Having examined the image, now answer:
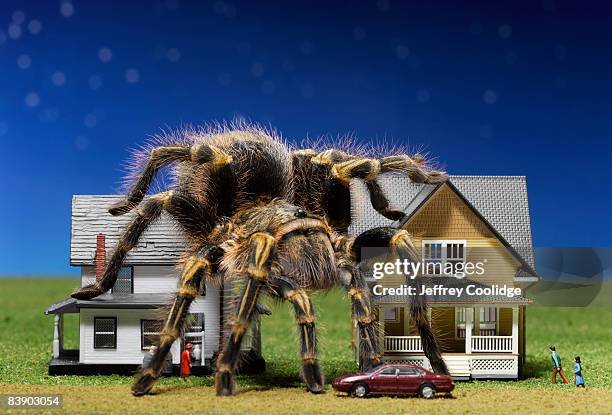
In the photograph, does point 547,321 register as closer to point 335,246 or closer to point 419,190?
point 419,190

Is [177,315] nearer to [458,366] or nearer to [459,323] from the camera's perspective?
[458,366]

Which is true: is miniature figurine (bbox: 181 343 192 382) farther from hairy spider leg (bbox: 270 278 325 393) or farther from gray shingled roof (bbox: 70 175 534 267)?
hairy spider leg (bbox: 270 278 325 393)

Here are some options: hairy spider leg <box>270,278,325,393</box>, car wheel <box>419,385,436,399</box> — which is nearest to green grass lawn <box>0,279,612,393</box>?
hairy spider leg <box>270,278,325,393</box>

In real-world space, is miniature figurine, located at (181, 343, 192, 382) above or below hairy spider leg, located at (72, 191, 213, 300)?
below

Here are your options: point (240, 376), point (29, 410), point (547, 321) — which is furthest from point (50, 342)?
point (547, 321)

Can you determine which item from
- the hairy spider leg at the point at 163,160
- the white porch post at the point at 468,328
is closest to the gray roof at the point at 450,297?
the white porch post at the point at 468,328

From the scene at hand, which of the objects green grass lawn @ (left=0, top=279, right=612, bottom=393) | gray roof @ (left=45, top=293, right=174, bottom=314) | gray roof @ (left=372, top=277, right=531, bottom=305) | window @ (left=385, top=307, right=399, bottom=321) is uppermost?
gray roof @ (left=372, top=277, right=531, bottom=305)

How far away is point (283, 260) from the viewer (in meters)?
14.7

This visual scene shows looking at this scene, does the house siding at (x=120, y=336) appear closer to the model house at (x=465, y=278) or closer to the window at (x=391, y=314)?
the window at (x=391, y=314)

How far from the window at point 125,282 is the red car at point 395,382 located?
6.37 m

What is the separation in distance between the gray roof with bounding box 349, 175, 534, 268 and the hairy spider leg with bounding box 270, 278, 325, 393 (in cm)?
457

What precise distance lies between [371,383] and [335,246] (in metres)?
2.62

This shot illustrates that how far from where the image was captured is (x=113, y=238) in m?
18.6

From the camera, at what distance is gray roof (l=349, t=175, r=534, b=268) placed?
741 inches
